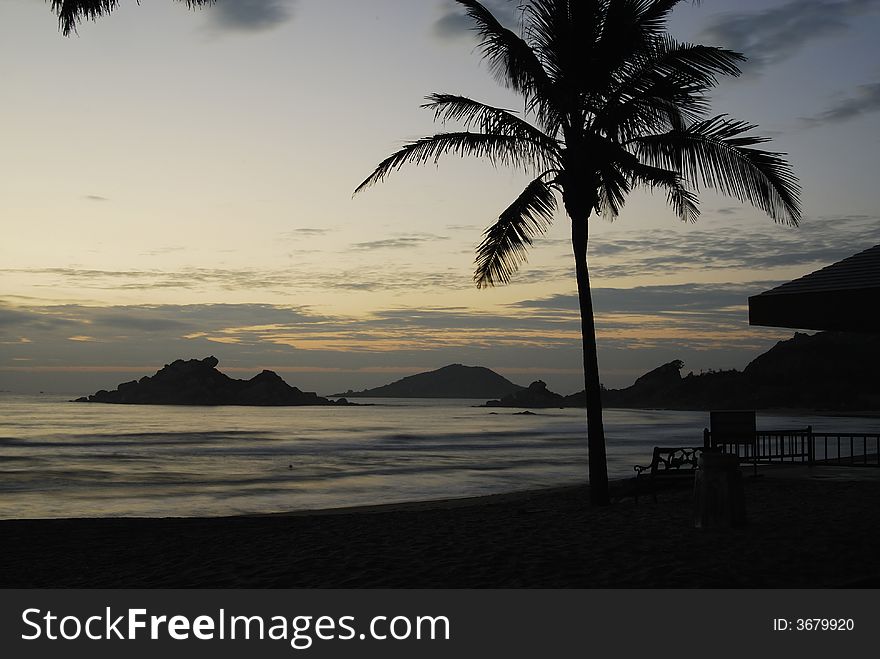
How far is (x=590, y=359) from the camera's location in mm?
14922

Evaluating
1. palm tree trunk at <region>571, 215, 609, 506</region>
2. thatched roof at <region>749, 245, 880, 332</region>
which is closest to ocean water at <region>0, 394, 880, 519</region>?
palm tree trunk at <region>571, 215, 609, 506</region>

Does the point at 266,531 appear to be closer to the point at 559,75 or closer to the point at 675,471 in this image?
the point at 675,471

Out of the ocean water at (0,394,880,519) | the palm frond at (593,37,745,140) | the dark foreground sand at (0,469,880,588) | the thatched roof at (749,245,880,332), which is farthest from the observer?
the ocean water at (0,394,880,519)

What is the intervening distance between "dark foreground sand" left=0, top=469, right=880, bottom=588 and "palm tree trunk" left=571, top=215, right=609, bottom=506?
1.74 feet

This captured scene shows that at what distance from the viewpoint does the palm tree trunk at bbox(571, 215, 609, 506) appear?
14.7 meters

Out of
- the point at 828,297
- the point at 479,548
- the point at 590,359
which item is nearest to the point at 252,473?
the point at 590,359

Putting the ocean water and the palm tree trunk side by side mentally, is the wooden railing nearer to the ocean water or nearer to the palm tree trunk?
the palm tree trunk

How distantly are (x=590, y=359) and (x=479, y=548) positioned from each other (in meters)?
5.95

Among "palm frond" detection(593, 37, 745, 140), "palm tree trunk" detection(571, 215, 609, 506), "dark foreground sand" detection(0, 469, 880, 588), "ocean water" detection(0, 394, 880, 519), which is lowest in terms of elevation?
"ocean water" detection(0, 394, 880, 519)

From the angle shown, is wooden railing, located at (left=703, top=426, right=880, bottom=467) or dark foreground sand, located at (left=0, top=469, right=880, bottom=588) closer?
dark foreground sand, located at (left=0, top=469, right=880, bottom=588)
